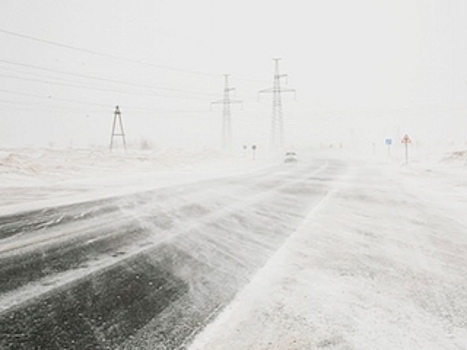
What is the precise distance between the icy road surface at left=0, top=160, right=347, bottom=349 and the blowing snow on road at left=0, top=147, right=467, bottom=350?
2cm

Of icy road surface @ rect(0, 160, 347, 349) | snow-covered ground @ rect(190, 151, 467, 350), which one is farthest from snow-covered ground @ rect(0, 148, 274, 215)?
snow-covered ground @ rect(190, 151, 467, 350)

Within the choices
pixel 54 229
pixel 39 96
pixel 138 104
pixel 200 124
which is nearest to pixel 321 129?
pixel 200 124

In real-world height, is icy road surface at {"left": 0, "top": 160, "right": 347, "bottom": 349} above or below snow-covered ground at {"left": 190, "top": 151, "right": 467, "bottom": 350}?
above

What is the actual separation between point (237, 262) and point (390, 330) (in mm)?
2040

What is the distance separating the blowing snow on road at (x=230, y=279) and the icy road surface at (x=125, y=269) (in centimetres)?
2

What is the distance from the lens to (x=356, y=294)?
3252mm

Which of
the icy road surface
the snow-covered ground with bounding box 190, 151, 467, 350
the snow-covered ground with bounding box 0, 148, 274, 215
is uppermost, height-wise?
the snow-covered ground with bounding box 0, 148, 274, 215

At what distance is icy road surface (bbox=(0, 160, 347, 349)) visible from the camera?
8.27 feet

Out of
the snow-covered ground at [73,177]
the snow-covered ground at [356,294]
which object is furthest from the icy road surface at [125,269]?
the snow-covered ground at [73,177]

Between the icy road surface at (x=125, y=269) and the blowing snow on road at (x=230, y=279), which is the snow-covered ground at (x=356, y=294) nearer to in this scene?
the blowing snow on road at (x=230, y=279)

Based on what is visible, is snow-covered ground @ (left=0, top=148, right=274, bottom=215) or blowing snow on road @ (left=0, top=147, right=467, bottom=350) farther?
snow-covered ground @ (left=0, top=148, right=274, bottom=215)

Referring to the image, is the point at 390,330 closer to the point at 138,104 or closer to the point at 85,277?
the point at 85,277

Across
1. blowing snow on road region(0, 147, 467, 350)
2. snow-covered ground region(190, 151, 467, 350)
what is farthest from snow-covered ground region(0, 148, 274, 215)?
snow-covered ground region(190, 151, 467, 350)

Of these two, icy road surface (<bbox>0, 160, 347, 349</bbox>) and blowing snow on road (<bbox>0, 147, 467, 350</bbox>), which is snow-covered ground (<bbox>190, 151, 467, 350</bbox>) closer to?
blowing snow on road (<bbox>0, 147, 467, 350</bbox>)
